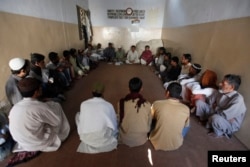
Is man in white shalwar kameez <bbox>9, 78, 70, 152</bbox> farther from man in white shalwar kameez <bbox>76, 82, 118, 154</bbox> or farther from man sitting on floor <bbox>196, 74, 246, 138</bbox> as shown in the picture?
man sitting on floor <bbox>196, 74, 246, 138</bbox>

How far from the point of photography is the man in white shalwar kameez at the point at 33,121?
5.10 ft

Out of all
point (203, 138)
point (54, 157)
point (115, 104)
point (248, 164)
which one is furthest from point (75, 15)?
point (248, 164)

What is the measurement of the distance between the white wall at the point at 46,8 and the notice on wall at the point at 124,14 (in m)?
1.48

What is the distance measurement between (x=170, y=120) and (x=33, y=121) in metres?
1.40

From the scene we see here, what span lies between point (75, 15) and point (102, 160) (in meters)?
4.96

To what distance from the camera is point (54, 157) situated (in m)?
1.79

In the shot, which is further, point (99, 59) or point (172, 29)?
point (99, 59)

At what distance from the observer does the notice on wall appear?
6.88 meters

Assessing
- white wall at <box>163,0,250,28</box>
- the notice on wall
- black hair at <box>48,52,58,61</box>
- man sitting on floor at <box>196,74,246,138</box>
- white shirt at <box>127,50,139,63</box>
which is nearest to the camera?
man sitting on floor at <box>196,74,246,138</box>

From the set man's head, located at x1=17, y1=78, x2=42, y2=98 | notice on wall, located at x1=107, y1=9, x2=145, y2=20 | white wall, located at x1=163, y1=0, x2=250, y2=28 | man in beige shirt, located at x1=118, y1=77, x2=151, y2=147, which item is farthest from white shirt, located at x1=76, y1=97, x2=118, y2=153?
notice on wall, located at x1=107, y1=9, x2=145, y2=20

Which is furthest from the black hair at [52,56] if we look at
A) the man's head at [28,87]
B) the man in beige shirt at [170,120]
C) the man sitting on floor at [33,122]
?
the man in beige shirt at [170,120]

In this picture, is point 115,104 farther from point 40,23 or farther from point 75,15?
point 75,15

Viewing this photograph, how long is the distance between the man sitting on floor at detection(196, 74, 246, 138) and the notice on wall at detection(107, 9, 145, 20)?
5.62 metres

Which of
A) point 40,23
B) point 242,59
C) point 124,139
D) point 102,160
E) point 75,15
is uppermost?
point 75,15
